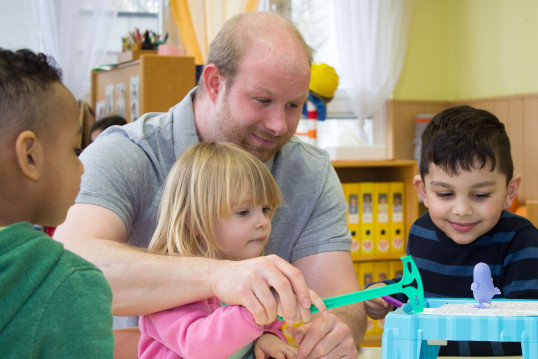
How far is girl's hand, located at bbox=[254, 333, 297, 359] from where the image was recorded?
1213 mm

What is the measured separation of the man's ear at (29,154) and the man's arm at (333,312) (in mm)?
669

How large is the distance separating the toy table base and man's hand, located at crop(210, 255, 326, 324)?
0.15 meters

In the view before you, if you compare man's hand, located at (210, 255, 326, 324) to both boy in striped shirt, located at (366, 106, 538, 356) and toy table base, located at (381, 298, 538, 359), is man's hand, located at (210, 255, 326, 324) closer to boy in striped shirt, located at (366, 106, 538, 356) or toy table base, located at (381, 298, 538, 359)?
toy table base, located at (381, 298, 538, 359)

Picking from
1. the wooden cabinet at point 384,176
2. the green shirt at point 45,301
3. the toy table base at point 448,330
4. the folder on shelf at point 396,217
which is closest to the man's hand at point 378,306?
the toy table base at point 448,330

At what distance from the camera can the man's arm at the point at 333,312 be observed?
1251mm

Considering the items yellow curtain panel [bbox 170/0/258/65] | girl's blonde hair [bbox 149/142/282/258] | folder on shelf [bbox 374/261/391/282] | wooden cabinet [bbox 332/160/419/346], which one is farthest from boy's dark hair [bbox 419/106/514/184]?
yellow curtain panel [bbox 170/0/258/65]

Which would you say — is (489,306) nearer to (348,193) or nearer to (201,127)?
(201,127)

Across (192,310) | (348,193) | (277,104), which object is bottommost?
(348,193)

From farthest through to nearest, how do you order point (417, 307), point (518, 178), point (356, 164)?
point (356, 164) → point (518, 178) → point (417, 307)

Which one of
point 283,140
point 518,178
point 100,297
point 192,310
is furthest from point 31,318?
point 518,178

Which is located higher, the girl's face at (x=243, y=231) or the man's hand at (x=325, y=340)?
the girl's face at (x=243, y=231)

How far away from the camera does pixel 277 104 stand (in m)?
1.70

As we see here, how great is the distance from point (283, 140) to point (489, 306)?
0.80m

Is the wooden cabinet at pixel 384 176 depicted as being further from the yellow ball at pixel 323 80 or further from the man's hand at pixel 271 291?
the man's hand at pixel 271 291
